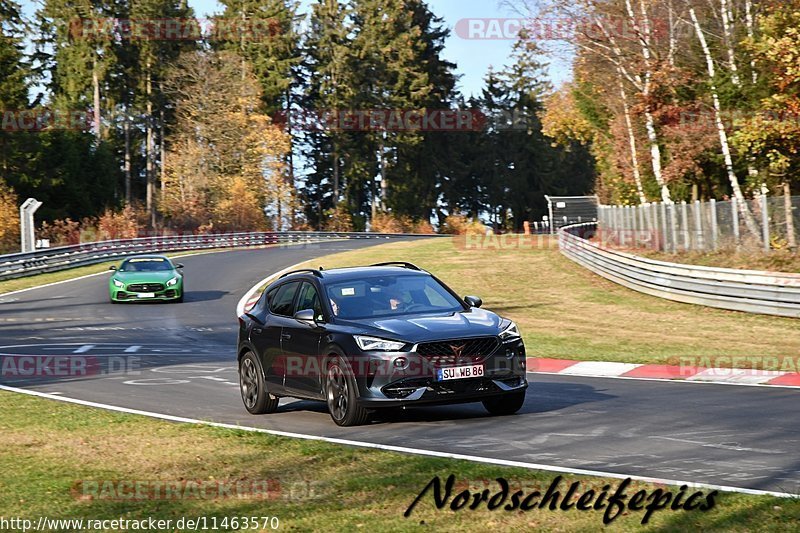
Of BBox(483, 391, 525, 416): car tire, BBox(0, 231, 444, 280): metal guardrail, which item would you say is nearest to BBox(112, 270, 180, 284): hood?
BBox(0, 231, 444, 280): metal guardrail

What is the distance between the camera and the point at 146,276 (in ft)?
116

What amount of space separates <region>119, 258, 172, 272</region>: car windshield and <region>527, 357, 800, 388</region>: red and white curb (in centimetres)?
1910

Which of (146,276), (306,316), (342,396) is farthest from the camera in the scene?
(146,276)

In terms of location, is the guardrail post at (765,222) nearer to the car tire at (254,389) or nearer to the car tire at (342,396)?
the car tire at (254,389)

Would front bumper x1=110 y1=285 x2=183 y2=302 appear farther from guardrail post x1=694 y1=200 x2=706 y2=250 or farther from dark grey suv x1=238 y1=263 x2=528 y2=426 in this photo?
dark grey suv x1=238 y1=263 x2=528 y2=426

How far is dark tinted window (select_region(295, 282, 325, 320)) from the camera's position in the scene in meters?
12.8

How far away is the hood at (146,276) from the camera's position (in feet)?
115

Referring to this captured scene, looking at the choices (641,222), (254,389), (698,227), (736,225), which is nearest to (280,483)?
(254,389)

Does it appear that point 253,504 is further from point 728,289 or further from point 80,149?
point 80,149

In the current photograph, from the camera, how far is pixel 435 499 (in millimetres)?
7785

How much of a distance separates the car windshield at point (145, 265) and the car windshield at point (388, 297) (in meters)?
24.0

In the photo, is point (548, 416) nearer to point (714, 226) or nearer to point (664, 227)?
point (714, 226)

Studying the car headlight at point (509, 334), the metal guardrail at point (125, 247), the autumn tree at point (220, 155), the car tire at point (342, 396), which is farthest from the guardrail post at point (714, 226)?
the autumn tree at point (220, 155)

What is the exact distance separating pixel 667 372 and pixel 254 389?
6964 millimetres
